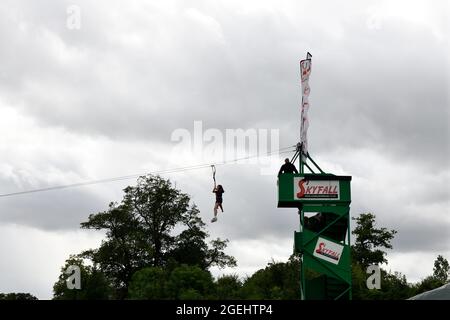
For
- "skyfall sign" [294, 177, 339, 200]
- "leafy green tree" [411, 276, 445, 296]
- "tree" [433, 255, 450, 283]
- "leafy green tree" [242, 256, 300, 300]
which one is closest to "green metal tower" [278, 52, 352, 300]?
"skyfall sign" [294, 177, 339, 200]

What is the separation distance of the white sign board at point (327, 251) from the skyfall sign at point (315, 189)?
246 cm

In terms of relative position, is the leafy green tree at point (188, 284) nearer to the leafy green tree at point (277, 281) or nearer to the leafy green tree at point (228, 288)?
the leafy green tree at point (228, 288)

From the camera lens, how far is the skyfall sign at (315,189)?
40031 mm

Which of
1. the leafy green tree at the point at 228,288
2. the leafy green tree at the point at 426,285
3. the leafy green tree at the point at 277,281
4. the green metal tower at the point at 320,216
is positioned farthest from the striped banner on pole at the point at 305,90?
the leafy green tree at the point at 426,285

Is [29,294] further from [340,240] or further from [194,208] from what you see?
[340,240]

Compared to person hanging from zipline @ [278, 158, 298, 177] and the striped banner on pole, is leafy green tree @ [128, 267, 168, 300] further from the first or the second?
person hanging from zipline @ [278, 158, 298, 177]

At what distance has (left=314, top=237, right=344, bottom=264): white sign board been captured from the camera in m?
40.2

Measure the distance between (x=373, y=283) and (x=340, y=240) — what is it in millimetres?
48650

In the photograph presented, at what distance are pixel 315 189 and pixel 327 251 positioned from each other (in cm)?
358

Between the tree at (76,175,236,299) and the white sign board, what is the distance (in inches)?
1496

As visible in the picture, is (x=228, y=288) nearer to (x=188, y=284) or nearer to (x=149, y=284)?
(x=188, y=284)
